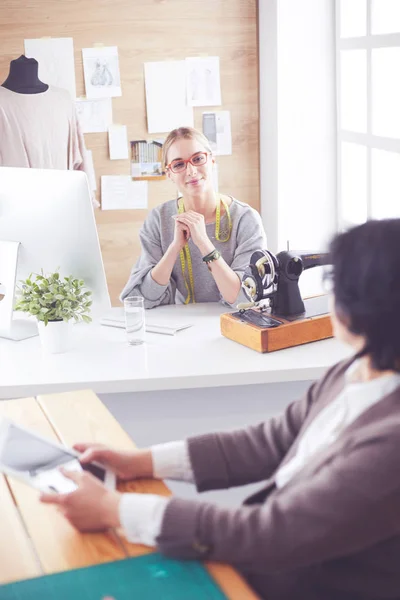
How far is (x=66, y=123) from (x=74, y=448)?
9.02ft

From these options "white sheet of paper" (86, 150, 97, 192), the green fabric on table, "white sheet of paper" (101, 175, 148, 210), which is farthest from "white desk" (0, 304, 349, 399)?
"white sheet of paper" (101, 175, 148, 210)

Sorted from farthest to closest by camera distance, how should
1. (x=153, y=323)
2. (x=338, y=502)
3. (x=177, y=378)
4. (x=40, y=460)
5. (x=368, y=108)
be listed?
(x=368, y=108) < (x=153, y=323) < (x=177, y=378) < (x=40, y=460) < (x=338, y=502)

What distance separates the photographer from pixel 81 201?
8.39ft

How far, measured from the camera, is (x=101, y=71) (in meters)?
4.54

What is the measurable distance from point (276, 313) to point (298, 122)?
2.16 metres

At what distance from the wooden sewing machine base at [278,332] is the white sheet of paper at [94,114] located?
7.42 ft

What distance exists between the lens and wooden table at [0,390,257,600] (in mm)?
1341

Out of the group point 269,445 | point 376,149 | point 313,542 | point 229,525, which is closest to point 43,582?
point 229,525

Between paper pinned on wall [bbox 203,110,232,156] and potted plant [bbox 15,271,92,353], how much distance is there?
233 cm

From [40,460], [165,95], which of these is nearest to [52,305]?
[40,460]

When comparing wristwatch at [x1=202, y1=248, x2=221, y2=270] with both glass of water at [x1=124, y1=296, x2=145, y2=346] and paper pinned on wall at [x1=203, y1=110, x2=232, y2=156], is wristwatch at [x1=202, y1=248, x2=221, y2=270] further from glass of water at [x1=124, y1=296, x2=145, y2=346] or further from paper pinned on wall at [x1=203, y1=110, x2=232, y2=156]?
paper pinned on wall at [x1=203, y1=110, x2=232, y2=156]

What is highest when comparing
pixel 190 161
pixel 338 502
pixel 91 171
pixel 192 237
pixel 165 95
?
pixel 165 95

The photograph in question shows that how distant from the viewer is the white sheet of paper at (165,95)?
459 cm

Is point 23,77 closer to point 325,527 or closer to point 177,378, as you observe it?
point 177,378
